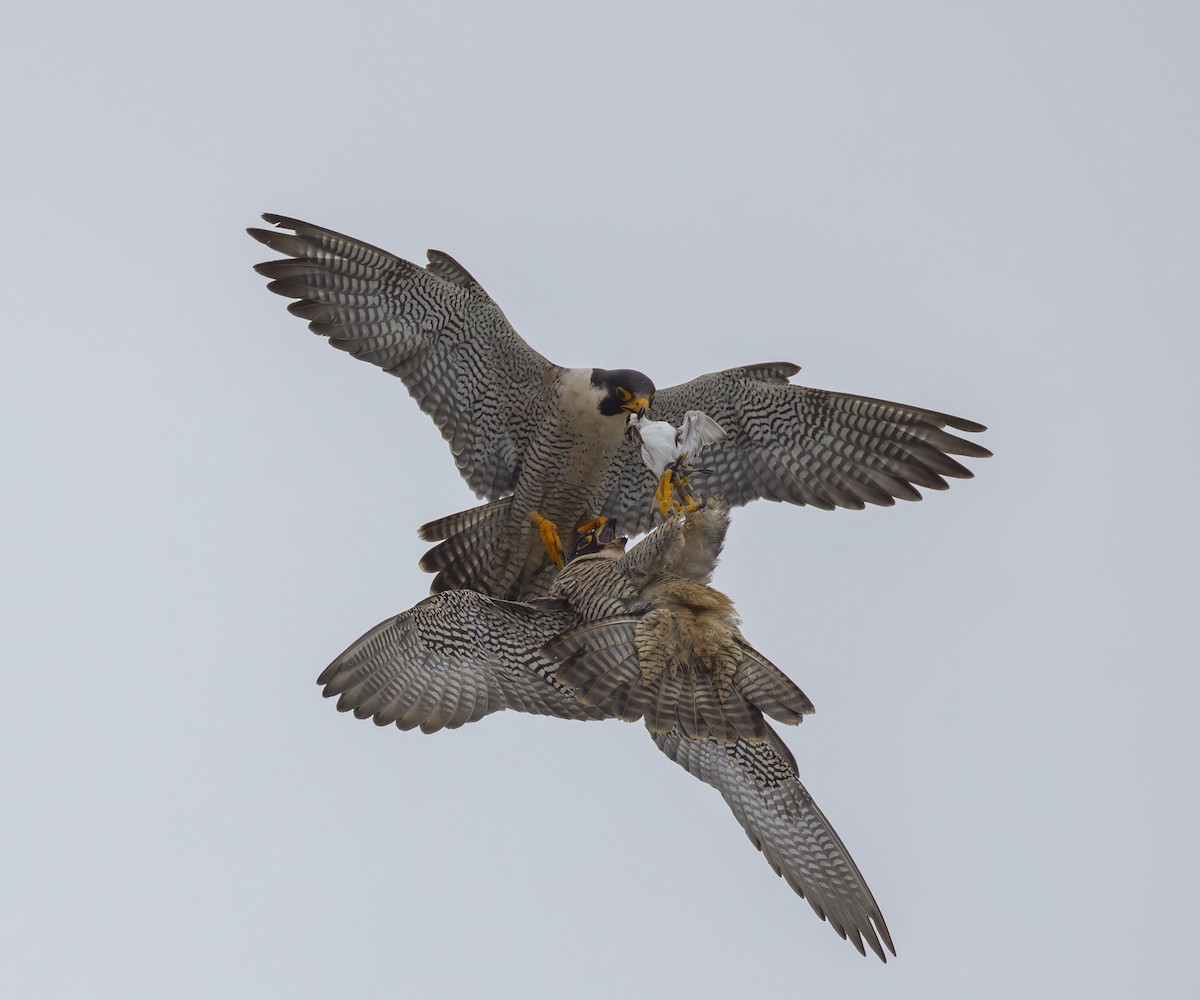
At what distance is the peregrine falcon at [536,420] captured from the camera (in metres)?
9.04

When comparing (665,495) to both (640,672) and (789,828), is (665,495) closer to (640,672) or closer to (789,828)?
(640,672)

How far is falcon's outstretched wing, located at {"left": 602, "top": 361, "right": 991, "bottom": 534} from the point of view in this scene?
9.03 meters

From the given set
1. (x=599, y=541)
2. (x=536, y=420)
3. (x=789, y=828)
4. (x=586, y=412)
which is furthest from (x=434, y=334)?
(x=789, y=828)

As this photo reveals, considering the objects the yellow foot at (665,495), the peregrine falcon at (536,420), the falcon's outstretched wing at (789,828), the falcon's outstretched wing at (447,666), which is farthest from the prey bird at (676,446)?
the falcon's outstretched wing at (789,828)

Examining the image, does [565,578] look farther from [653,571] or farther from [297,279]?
[297,279]

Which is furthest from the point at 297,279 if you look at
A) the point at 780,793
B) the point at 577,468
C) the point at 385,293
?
the point at 780,793

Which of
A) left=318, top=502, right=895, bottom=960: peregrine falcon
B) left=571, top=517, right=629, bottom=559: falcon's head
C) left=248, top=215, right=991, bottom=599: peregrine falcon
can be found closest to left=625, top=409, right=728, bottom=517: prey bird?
left=318, top=502, right=895, bottom=960: peregrine falcon

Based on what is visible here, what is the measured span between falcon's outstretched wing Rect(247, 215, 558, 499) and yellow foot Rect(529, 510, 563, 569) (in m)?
0.38

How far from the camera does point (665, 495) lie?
7867 millimetres

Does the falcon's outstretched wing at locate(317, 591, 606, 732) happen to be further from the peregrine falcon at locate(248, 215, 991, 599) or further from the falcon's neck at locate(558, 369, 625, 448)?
the falcon's neck at locate(558, 369, 625, 448)

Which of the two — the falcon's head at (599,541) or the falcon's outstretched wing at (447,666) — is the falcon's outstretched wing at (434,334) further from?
the falcon's outstretched wing at (447,666)

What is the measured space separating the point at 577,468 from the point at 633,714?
2984 mm

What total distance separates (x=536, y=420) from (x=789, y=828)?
3183 millimetres

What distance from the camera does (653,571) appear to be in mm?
7867
